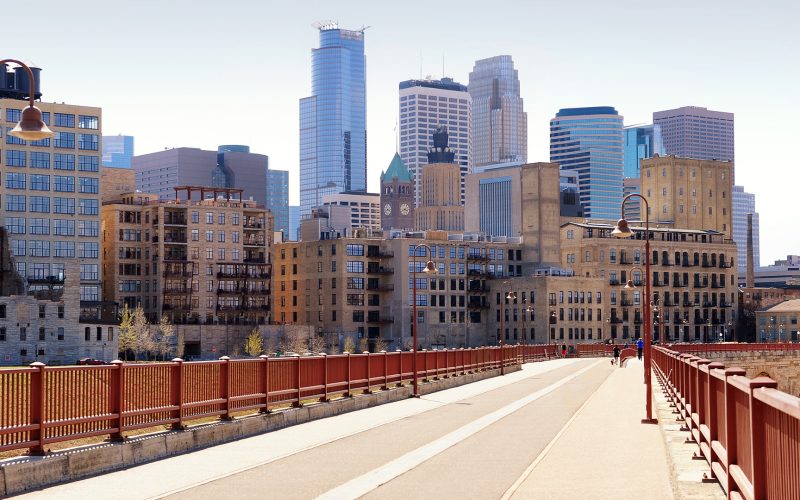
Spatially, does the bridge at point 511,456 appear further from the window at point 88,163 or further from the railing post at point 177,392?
the window at point 88,163

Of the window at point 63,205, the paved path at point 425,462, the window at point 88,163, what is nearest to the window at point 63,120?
the window at point 88,163

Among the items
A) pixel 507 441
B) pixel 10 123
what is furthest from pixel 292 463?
pixel 10 123

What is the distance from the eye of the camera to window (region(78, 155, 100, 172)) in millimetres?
147250

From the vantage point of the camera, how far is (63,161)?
146000mm

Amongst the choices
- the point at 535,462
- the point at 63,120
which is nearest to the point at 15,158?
the point at 63,120

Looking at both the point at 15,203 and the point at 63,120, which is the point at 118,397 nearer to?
the point at 15,203

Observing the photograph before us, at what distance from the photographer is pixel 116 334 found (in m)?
131

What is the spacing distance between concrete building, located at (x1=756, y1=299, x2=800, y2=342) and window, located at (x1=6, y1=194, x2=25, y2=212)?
110 m

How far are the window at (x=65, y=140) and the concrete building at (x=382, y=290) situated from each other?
37.6 metres

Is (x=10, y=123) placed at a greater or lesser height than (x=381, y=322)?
greater

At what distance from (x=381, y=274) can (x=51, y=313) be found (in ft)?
178

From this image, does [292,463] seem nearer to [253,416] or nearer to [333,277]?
[253,416]

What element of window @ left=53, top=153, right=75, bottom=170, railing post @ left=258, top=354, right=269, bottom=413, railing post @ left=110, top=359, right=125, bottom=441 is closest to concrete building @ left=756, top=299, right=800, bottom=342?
window @ left=53, top=153, right=75, bottom=170

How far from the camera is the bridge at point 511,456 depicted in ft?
37.8
